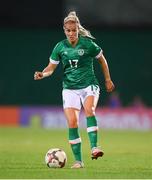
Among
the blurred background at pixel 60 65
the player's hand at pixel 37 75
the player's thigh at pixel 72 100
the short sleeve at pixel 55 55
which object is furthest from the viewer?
the blurred background at pixel 60 65

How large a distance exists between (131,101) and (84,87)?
18.2 m

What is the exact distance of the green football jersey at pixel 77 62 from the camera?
12641mm

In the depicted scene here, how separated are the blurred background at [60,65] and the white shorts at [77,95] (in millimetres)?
14354

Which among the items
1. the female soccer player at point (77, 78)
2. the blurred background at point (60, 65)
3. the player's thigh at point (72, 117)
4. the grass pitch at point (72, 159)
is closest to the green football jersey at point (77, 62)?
the female soccer player at point (77, 78)

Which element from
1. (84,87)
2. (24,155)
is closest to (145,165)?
(84,87)

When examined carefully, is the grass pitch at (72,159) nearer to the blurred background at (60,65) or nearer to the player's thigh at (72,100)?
the player's thigh at (72,100)

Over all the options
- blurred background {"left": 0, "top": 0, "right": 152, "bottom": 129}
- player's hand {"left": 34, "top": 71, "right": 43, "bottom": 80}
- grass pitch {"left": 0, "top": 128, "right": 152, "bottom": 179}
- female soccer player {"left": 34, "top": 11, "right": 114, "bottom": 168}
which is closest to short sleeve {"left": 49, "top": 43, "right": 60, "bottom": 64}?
female soccer player {"left": 34, "top": 11, "right": 114, "bottom": 168}

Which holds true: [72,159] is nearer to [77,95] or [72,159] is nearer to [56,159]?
[56,159]

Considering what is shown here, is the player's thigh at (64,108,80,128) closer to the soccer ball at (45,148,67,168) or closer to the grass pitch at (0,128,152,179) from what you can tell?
the soccer ball at (45,148,67,168)

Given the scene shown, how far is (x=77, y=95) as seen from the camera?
A: 12664 mm

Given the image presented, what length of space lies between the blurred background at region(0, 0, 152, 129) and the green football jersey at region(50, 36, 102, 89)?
14.2m

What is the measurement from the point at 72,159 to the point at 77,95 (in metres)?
2.15

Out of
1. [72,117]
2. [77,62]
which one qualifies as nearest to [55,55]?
[77,62]

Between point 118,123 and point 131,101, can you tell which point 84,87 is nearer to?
point 118,123
